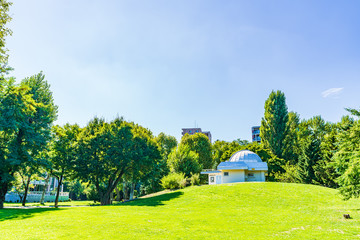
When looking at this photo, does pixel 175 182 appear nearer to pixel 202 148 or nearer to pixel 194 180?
pixel 194 180

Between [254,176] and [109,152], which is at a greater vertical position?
[109,152]

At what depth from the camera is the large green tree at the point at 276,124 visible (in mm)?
58688

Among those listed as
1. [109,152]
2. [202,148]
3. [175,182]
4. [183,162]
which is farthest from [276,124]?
[109,152]

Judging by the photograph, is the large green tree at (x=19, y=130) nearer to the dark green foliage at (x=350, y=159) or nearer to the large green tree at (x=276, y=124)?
the dark green foliage at (x=350, y=159)

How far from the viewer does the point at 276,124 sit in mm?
59875

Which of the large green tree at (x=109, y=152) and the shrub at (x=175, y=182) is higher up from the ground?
the large green tree at (x=109, y=152)

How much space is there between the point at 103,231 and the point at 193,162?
32.8 meters

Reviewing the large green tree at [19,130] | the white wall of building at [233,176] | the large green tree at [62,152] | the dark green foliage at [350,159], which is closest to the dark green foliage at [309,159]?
the white wall of building at [233,176]

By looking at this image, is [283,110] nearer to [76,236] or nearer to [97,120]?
[97,120]

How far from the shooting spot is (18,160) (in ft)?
88.6

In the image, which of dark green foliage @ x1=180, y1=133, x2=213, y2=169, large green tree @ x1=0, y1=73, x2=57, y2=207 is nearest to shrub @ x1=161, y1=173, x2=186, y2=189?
large green tree @ x1=0, y1=73, x2=57, y2=207

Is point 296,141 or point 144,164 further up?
point 296,141

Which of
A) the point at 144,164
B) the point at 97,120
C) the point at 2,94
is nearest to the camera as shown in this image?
the point at 2,94

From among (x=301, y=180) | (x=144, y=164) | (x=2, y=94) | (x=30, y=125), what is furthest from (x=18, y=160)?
(x=301, y=180)
